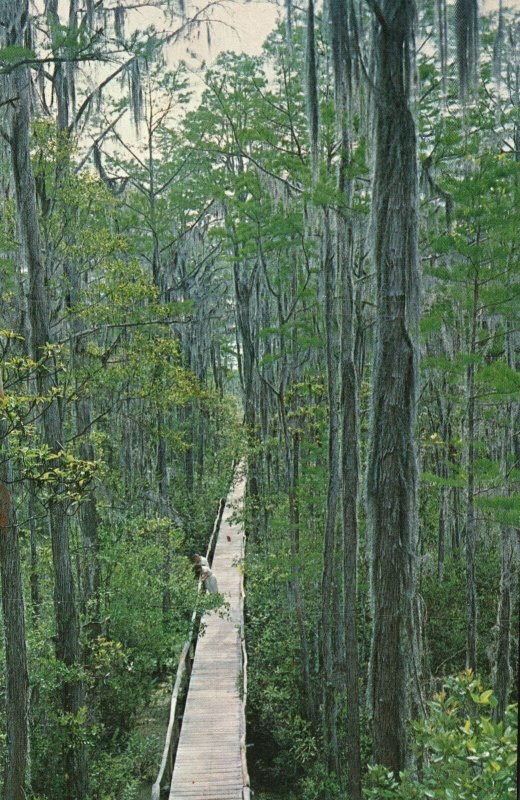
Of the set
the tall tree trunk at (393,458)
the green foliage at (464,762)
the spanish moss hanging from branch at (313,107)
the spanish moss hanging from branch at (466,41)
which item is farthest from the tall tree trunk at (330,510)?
the green foliage at (464,762)

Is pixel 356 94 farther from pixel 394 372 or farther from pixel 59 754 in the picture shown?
pixel 59 754

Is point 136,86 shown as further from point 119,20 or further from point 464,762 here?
point 464,762

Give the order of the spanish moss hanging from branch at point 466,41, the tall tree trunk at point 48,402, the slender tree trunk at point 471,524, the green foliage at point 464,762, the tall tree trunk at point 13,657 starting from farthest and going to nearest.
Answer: the slender tree trunk at point 471,524
the tall tree trunk at point 48,402
the tall tree trunk at point 13,657
the spanish moss hanging from branch at point 466,41
the green foliage at point 464,762

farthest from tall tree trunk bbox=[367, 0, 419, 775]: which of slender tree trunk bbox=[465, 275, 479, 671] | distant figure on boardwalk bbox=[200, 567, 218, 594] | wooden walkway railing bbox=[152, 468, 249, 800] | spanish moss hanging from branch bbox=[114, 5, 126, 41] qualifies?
distant figure on boardwalk bbox=[200, 567, 218, 594]

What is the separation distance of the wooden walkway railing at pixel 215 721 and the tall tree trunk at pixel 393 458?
5353mm

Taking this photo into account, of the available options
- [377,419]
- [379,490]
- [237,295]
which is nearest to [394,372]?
[377,419]

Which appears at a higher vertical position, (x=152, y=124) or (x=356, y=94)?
(x=152, y=124)

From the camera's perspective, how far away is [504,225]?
1060 cm

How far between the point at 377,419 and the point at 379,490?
19.6 inches

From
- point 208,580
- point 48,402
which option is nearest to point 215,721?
point 208,580

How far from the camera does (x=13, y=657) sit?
7266 millimetres

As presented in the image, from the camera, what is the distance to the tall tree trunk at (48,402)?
907 centimetres

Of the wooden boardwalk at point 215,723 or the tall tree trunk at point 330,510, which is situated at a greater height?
the tall tree trunk at point 330,510

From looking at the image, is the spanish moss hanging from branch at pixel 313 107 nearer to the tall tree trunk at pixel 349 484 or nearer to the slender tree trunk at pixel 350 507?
the tall tree trunk at pixel 349 484
